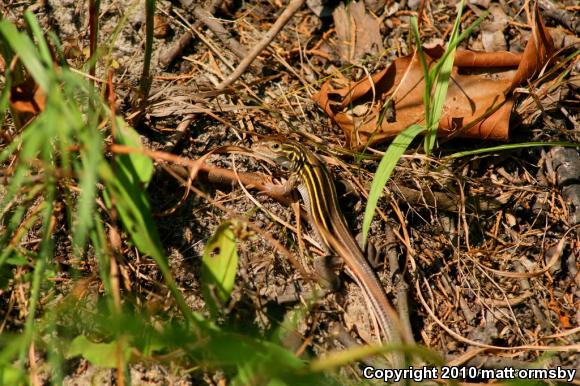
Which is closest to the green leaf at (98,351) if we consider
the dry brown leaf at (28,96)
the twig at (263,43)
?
the dry brown leaf at (28,96)

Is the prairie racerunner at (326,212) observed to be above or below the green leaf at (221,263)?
below

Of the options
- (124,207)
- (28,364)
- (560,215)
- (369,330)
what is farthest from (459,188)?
(28,364)

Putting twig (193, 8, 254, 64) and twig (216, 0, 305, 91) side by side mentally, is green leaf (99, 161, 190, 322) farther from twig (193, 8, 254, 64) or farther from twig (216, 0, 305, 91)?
twig (193, 8, 254, 64)

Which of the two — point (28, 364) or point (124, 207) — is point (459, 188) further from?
point (28, 364)

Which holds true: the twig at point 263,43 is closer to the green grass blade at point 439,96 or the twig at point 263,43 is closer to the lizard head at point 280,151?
the lizard head at point 280,151

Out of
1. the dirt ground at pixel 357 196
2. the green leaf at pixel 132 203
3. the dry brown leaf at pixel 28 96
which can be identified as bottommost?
the dirt ground at pixel 357 196

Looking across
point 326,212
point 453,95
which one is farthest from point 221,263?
point 453,95

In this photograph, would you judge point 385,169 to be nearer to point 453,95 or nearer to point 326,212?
point 326,212
